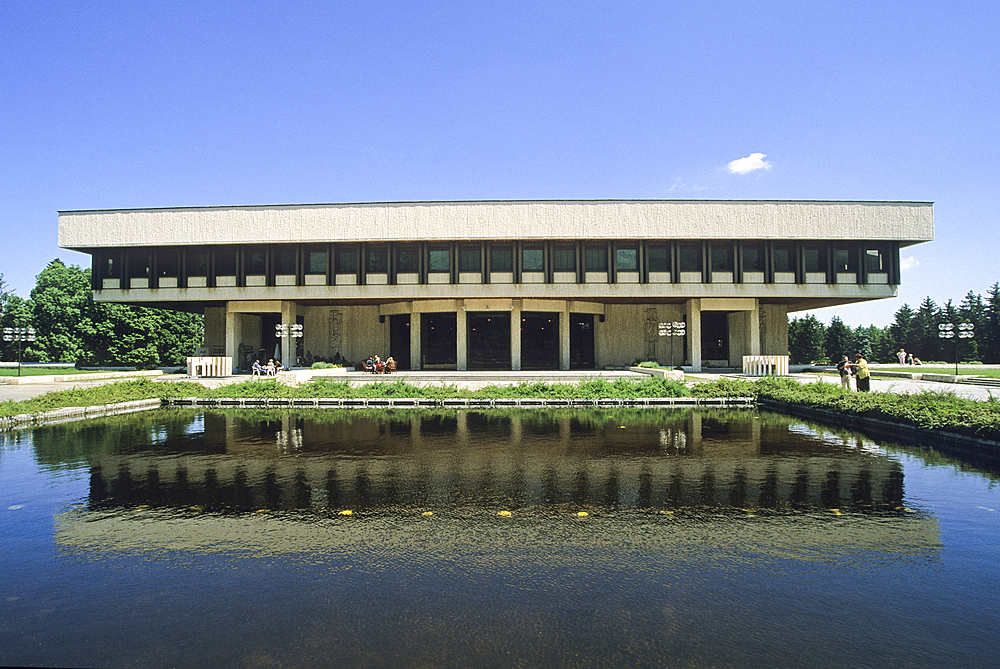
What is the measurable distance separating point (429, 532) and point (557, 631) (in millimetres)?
2561

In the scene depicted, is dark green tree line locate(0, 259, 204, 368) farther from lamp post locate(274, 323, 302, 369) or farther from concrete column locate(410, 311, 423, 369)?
concrete column locate(410, 311, 423, 369)

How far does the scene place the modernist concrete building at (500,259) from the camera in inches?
1325

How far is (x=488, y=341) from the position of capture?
122 feet

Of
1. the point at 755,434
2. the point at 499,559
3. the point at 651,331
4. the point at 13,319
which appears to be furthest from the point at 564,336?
the point at 13,319

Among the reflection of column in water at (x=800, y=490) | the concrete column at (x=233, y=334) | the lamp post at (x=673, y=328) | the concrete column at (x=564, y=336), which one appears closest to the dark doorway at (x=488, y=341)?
the concrete column at (x=564, y=336)

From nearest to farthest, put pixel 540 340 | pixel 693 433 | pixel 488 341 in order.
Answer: pixel 693 433, pixel 488 341, pixel 540 340

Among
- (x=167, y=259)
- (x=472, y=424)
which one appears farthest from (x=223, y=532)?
(x=167, y=259)

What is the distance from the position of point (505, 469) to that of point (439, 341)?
2856cm

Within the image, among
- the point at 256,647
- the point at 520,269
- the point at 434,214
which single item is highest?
the point at 434,214

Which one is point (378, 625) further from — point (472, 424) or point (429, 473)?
point (472, 424)

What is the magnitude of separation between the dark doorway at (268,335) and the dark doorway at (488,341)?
1565 centimetres

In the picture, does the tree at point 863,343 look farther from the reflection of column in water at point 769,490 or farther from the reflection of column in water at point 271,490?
the reflection of column in water at point 271,490

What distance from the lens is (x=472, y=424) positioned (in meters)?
15.2

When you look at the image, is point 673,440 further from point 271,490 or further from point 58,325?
point 58,325
